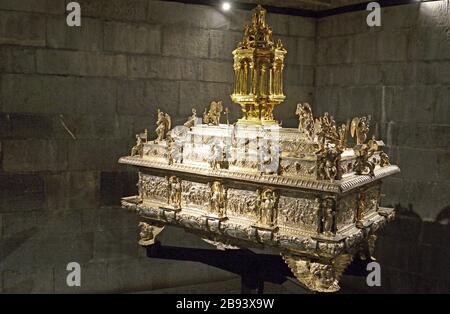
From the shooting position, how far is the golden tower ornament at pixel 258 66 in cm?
367

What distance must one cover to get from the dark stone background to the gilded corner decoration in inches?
31.6

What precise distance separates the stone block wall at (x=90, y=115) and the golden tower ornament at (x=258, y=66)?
4.16 ft

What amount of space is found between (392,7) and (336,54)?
0.81m

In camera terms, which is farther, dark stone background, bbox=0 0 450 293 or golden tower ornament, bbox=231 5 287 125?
dark stone background, bbox=0 0 450 293

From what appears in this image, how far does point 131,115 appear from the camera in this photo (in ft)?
15.4

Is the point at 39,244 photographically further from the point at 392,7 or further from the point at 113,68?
the point at 392,7

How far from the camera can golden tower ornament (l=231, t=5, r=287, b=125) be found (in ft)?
12.0

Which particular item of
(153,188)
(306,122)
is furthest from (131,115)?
(306,122)

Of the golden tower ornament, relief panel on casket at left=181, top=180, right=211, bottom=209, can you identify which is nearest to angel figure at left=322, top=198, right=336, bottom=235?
relief panel on casket at left=181, top=180, right=211, bottom=209

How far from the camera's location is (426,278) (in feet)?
14.2

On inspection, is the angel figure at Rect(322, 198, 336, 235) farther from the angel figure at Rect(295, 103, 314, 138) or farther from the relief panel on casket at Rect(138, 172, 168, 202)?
the relief panel on casket at Rect(138, 172, 168, 202)

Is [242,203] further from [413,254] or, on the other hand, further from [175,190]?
Result: [413,254]

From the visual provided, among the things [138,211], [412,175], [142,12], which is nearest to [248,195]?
[138,211]

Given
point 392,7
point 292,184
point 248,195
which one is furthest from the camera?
point 392,7
